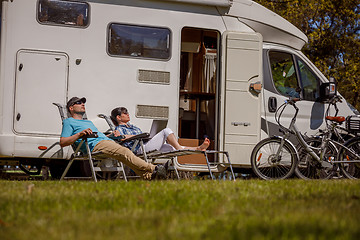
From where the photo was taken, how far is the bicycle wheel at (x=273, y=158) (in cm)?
745

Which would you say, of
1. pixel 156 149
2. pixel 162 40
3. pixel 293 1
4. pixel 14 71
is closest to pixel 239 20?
pixel 162 40

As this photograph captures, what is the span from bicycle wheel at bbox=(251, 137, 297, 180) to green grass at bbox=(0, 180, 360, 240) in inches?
105

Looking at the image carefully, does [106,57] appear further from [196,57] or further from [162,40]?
[196,57]

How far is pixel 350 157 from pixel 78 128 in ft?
12.2

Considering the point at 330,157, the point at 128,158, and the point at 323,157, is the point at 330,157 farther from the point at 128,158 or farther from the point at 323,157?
the point at 128,158

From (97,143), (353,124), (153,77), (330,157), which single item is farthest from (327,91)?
(97,143)

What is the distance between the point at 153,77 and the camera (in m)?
7.33

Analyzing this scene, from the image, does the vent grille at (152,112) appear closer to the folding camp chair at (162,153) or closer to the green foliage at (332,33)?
the folding camp chair at (162,153)

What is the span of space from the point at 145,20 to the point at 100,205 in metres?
4.19

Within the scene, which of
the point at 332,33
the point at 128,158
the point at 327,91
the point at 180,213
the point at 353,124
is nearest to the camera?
the point at 180,213

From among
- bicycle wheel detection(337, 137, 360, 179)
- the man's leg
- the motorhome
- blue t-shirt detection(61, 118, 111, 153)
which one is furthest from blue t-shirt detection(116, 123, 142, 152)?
bicycle wheel detection(337, 137, 360, 179)

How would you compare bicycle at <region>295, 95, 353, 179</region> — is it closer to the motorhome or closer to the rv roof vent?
the motorhome

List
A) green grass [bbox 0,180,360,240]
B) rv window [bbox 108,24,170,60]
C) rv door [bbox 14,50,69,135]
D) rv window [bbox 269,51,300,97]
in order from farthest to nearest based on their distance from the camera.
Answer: rv window [bbox 269,51,300,97], rv window [bbox 108,24,170,60], rv door [bbox 14,50,69,135], green grass [bbox 0,180,360,240]

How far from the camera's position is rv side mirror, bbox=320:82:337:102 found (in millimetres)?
7926
